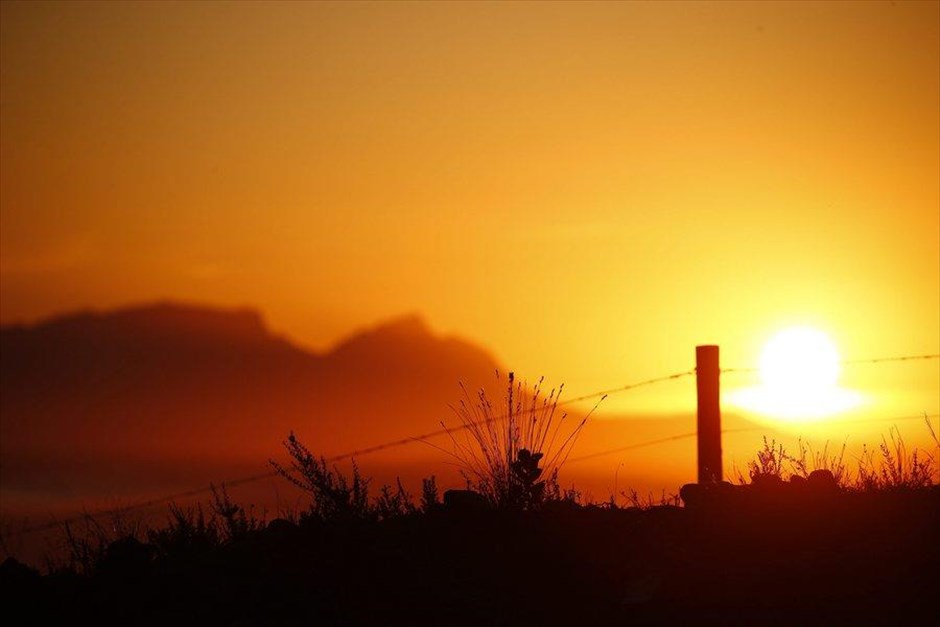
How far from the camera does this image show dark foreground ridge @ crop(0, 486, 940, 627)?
657 cm

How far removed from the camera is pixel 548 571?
720 centimetres

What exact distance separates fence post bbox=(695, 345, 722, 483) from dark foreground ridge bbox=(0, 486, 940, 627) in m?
1.81

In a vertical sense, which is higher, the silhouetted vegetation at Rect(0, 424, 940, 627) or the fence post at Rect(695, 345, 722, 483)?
the fence post at Rect(695, 345, 722, 483)

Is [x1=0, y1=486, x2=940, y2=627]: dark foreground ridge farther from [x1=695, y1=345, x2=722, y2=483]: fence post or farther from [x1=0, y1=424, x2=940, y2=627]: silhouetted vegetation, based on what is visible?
[x1=695, y1=345, x2=722, y2=483]: fence post

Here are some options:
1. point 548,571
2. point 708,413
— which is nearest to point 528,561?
point 548,571

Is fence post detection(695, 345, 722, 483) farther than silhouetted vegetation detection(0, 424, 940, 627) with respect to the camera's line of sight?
Yes

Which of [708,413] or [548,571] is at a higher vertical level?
[708,413]

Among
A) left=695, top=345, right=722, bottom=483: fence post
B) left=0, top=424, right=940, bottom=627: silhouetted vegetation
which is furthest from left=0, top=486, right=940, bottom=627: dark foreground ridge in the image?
left=695, top=345, right=722, bottom=483: fence post

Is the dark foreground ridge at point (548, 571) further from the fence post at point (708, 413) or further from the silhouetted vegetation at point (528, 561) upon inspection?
the fence post at point (708, 413)

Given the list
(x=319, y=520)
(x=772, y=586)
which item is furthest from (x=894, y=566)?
(x=319, y=520)

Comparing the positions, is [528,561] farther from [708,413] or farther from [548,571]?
[708,413]

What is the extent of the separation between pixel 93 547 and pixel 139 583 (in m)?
1.20

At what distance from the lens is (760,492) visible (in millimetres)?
8234

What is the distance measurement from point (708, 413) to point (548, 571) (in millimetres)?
3594
